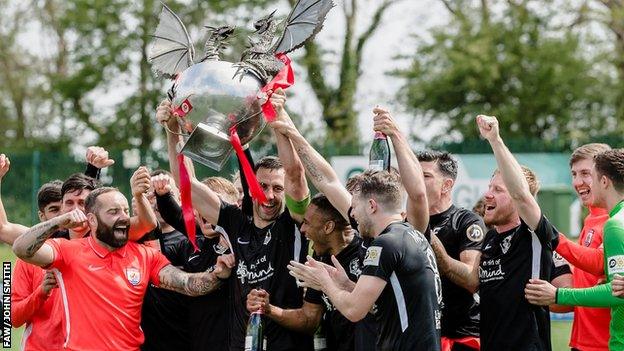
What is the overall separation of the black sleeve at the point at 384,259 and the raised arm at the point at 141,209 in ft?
6.78

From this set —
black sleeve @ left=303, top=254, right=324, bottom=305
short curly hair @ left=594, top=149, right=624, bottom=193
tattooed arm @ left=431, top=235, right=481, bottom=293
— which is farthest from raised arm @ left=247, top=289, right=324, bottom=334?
short curly hair @ left=594, top=149, right=624, bottom=193

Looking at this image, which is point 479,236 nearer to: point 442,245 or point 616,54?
point 442,245

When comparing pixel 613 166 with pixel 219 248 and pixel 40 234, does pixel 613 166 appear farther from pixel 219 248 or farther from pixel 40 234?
pixel 40 234

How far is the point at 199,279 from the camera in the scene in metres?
7.14

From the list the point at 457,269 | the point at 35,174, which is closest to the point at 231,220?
the point at 457,269

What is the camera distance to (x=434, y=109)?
3212cm

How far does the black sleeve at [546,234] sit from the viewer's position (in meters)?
6.55

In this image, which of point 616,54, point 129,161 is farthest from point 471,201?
point 616,54

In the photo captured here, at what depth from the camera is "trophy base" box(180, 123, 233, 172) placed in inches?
236

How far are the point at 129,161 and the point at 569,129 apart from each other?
46.9 feet

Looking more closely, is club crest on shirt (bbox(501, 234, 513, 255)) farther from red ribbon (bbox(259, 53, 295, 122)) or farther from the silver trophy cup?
the silver trophy cup

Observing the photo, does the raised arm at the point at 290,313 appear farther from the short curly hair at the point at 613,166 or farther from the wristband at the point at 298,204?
the short curly hair at the point at 613,166

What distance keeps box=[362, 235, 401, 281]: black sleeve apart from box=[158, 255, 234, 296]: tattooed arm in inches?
59.0

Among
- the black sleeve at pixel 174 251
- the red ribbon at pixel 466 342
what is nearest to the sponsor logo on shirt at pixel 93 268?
the black sleeve at pixel 174 251
